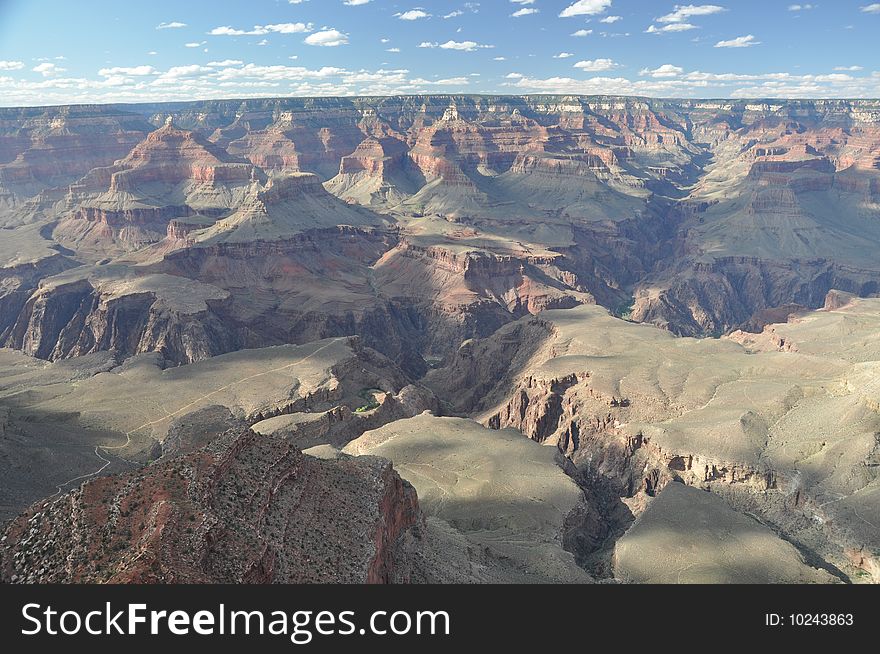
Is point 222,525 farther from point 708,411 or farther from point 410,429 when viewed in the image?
point 708,411

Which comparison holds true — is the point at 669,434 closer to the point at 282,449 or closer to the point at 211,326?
the point at 282,449

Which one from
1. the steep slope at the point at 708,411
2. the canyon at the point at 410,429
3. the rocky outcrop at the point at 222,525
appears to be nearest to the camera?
the rocky outcrop at the point at 222,525

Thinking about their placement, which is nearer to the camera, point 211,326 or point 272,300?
point 211,326

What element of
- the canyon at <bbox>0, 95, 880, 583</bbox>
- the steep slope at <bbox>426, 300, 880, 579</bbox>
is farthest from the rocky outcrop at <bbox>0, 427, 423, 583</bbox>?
the steep slope at <bbox>426, 300, 880, 579</bbox>

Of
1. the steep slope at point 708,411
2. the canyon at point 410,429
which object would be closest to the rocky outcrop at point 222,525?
the canyon at point 410,429

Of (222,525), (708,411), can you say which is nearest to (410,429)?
(708,411)

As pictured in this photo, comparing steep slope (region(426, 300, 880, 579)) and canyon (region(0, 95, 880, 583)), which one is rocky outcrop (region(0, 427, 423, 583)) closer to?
canyon (region(0, 95, 880, 583))

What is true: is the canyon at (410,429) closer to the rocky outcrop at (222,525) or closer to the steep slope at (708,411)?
the rocky outcrop at (222,525)

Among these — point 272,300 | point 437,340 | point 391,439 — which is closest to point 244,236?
point 272,300
